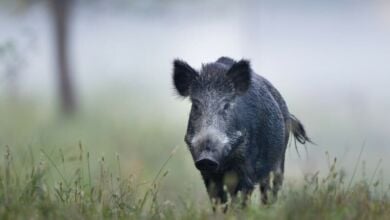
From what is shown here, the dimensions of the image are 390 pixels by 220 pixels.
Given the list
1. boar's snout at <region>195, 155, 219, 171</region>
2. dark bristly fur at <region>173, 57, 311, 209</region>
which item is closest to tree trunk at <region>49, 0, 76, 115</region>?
dark bristly fur at <region>173, 57, 311, 209</region>

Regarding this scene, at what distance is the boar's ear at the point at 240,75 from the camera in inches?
374

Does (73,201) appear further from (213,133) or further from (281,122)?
(281,122)

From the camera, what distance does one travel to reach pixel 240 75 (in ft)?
31.2

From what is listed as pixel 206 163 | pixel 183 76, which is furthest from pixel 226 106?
pixel 206 163

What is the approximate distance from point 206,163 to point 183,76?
97cm

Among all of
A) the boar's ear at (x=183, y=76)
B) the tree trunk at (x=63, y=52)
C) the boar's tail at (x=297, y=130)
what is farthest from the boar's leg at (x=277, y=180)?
the tree trunk at (x=63, y=52)

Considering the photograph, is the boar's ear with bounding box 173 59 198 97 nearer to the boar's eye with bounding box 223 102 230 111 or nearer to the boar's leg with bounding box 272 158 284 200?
the boar's eye with bounding box 223 102 230 111

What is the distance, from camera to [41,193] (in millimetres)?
8492

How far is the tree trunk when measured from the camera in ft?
87.2

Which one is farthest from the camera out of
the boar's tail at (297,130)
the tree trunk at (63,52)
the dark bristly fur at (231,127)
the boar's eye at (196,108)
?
the tree trunk at (63,52)

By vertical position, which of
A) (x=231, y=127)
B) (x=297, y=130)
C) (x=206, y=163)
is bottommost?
(x=297, y=130)

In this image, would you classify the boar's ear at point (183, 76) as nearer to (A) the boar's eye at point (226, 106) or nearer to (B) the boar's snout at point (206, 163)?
(A) the boar's eye at point (226, 106)

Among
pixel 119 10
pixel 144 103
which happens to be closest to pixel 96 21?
pixel 119 10

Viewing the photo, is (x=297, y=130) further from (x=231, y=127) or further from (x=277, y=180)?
(x=231, y=127)
